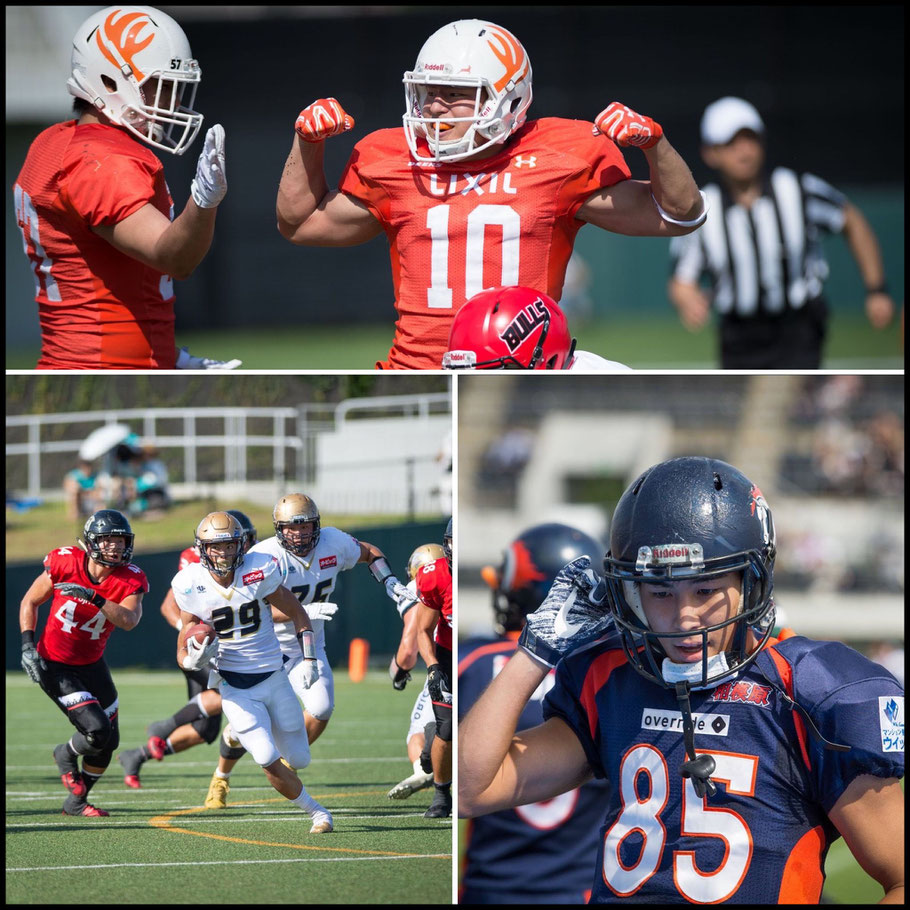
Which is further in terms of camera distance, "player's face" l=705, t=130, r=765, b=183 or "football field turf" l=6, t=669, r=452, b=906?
"player's face" l=705, t=130, r=765, b=183

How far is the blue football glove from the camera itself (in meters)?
2.35

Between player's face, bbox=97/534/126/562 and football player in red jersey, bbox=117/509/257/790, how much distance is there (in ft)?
0.43

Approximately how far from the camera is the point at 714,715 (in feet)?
7.58

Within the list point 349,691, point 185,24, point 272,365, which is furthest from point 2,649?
point 185,24

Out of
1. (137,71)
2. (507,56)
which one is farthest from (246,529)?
(507,56)

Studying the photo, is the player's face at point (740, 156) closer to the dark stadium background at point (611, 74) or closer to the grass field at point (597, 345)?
the grass field at point (597, 345)

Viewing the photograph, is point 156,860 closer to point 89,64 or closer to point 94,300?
point 94,300

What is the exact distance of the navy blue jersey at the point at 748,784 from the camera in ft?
7.22

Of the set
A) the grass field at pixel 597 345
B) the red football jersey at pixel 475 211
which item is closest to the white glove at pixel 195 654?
the red football jersey at pixel 475 211

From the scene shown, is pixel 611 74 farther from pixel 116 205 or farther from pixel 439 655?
pixel 439 655

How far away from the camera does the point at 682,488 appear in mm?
2314

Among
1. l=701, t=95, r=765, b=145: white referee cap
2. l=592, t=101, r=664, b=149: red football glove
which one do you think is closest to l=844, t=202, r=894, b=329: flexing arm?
l=701, t=95, r=765, b=145: white referee cap

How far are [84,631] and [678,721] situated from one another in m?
1.28

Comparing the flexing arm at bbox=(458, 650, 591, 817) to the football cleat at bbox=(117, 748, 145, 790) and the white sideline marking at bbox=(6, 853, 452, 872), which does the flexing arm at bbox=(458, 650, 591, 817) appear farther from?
the football cleat at bbox=(117, 748, 145, 790)
